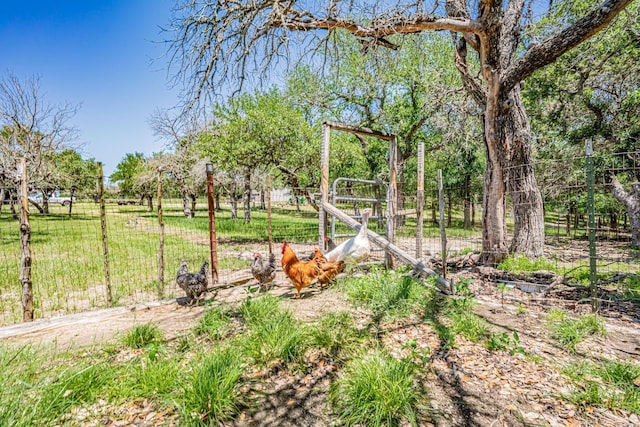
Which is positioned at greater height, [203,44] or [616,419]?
[203,44]

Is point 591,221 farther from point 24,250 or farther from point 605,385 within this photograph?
point 24,250

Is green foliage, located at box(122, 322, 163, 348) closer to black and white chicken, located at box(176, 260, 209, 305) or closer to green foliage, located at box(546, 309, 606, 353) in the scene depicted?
black and white chicken, located at box(176, 260, 209, 305)

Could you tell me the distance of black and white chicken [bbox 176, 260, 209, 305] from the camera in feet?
14.1

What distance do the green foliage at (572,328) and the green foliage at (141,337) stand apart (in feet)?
13.4

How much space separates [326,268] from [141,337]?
99.9 inches

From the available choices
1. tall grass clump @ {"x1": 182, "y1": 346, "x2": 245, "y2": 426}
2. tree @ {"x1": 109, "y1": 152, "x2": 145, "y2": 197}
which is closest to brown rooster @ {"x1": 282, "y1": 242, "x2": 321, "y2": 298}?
tall grass clump @ {"x1": 182, "y1": 346, "x2": 245, "y2": 426}

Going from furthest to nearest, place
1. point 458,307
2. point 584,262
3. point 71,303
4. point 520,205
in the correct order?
point 584,262
point 520,205
point 71,303
point 458,307

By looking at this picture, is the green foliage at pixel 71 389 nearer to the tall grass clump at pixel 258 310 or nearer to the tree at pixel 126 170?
the tall grass clump at pixel 258 310

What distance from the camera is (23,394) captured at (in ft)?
6.51

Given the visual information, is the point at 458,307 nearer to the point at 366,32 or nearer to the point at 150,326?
the point at 150,326

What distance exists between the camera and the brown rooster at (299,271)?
4328 mm

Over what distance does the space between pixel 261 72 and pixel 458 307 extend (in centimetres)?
422

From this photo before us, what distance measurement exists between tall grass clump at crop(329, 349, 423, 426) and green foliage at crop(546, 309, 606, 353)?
69.6 inches

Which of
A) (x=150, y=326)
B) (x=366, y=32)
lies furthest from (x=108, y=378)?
(x=366, y=32)
